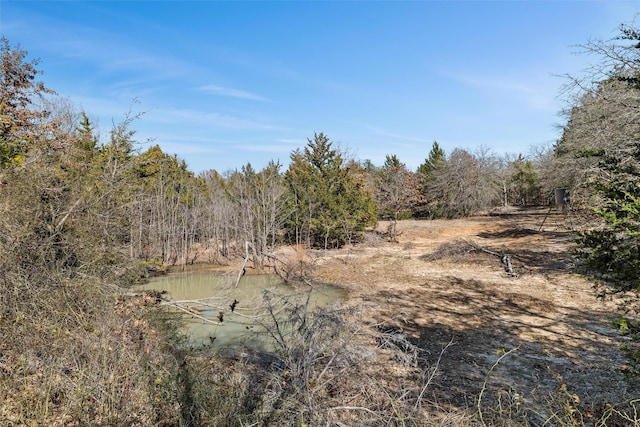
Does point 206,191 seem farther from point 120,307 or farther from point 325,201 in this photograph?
point 120,307

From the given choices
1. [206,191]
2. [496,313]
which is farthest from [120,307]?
[206,191]

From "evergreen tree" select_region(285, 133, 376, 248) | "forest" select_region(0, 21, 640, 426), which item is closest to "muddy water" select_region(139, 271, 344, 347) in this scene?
"forest" select_region(0, 21, 640, 426)

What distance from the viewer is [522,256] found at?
1431 cm

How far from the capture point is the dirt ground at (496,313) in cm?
528

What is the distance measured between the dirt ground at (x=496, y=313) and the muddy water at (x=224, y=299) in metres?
1.68

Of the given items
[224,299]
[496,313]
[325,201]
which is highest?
[325,201]

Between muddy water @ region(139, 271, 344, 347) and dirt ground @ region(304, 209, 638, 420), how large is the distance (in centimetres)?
168

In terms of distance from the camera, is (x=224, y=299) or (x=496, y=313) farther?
(x=496, y=313)

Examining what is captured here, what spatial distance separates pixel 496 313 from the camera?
8.73 metres

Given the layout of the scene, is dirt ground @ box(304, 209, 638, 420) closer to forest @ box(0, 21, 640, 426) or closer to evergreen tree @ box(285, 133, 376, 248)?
forest @ box(0, 21, 640, 426)

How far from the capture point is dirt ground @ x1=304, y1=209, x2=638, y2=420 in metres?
5.28

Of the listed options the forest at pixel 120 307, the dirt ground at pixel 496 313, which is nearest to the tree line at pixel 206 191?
the forest at pixel 120 307

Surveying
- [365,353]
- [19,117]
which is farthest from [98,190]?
[365,353]

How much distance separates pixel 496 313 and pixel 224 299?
6.84 metres
